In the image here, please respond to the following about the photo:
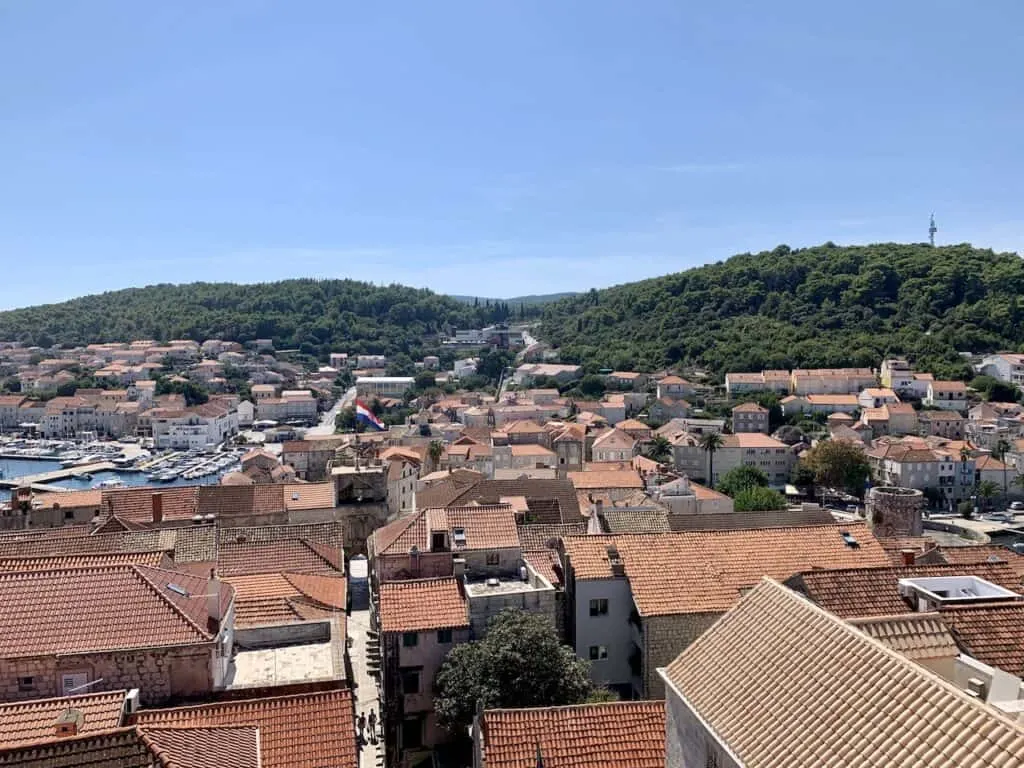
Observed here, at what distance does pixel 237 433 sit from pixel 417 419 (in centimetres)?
3957

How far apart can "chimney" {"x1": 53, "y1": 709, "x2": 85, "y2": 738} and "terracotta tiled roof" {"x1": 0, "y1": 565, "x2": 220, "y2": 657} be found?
8.93ft

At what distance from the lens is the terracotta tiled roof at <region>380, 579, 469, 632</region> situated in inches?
720

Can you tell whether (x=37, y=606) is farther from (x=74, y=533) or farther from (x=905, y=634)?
(x=905, y=634)

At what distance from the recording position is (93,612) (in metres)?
14.7

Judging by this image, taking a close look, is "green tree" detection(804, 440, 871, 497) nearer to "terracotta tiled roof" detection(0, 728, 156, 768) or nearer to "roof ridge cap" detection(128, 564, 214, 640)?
"roof ridge cap" detection(128, 564, 214, 640)

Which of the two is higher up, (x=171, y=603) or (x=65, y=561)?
Answer: (x=65, y=561)

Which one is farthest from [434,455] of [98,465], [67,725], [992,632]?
[67,725]

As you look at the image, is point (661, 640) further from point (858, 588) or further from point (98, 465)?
point (98, 465)

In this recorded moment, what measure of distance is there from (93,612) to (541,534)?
14177mm

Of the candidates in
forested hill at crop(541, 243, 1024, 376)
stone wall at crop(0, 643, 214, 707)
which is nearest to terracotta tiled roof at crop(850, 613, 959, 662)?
stone wall at crop(0, 643, 214, 707)

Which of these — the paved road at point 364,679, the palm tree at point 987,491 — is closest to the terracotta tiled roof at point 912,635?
the paved road at point 364,679

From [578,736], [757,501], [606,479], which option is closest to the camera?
[578,736]

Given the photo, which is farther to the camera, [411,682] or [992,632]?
[411,682]

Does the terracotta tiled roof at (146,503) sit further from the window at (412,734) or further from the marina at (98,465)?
the marina at (98,465)
